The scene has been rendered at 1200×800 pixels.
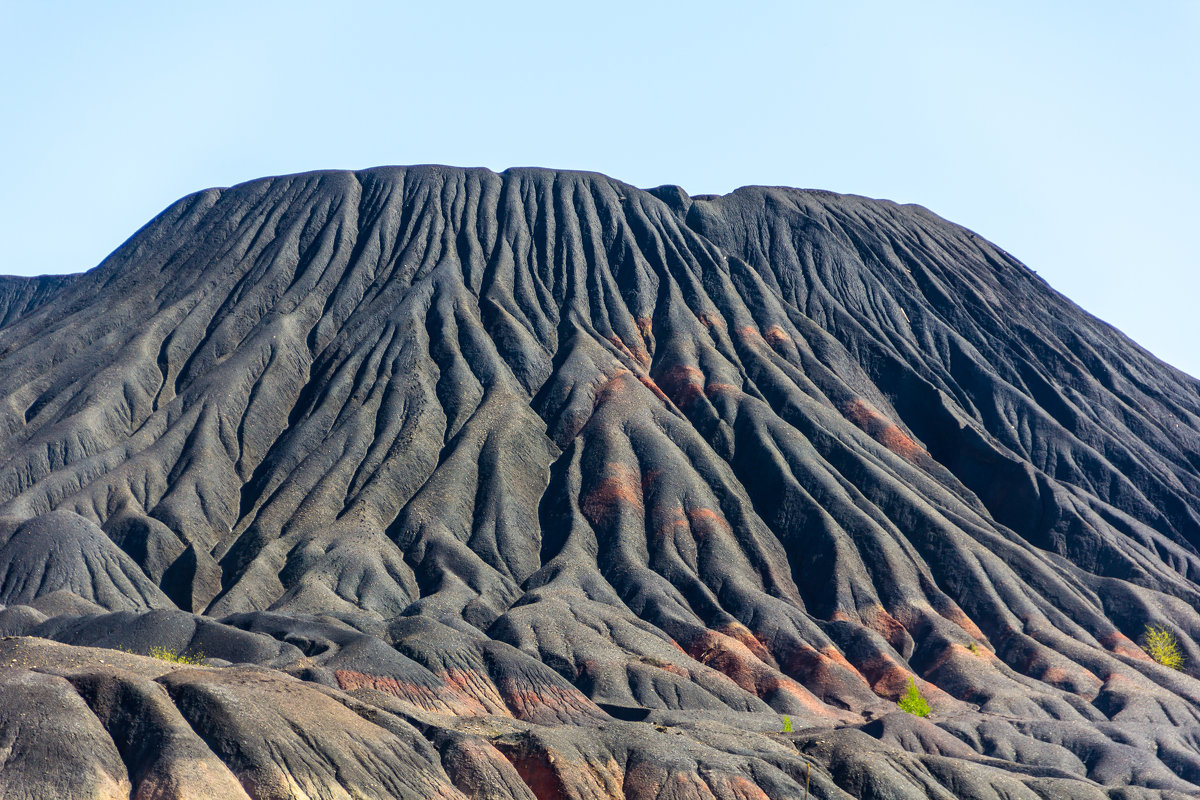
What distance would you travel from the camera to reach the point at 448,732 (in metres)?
56.9

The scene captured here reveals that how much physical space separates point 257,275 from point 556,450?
37.2m

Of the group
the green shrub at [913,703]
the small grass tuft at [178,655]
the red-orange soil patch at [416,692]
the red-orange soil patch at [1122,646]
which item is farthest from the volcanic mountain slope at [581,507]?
the small grass tuft at [178,655]

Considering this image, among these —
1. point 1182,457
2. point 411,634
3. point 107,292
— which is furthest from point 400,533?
point 1182,457

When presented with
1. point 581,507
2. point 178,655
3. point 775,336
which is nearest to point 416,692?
point 178,655

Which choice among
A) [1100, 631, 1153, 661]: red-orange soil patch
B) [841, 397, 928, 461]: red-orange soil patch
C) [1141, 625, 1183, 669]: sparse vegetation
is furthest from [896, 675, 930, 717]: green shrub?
[841, 397, 928, 461]: red-orange soil patch

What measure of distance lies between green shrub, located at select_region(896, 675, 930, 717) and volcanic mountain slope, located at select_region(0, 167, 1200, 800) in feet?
4.82

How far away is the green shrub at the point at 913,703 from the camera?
9000 centimetres

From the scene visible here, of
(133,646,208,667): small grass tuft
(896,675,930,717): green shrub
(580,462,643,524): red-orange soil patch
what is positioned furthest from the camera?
(580,462,643,524): red-orange soil patch

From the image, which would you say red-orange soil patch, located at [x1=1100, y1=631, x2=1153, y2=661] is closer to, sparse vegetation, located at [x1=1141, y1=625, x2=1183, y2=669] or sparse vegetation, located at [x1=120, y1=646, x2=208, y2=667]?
sparse vegetation, located at [x1=1141, y1=625, x2=1183, y2=669]

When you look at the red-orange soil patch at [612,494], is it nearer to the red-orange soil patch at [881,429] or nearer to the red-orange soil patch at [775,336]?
the red-orange soil patch at [881,429]

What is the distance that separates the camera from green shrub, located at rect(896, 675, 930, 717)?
90.0 meters

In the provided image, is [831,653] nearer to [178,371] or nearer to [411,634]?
[411,634]

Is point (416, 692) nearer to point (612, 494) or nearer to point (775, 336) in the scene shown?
point (612, 494)

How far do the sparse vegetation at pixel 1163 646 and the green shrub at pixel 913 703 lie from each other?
20.3 metres
